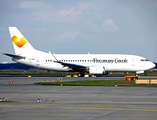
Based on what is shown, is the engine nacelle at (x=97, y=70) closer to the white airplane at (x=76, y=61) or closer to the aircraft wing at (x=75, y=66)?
the white airplane at (x=76, y=61)

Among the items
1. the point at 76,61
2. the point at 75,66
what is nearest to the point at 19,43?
the point at 76,61

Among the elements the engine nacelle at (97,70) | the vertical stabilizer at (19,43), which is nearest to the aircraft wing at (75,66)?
the engine nacelle at (97,70)

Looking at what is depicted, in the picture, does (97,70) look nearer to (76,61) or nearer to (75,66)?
(75,66)

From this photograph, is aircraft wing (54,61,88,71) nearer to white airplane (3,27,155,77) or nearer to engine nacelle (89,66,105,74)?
white airplane (3,27,155,77)

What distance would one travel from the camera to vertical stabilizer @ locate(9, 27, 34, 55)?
62.3 m

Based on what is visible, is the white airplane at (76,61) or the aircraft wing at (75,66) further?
the white airplane at (76,61)

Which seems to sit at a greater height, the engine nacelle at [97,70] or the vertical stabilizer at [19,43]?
the vertical stabilizer at [19,43]

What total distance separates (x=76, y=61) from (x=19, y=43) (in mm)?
12759

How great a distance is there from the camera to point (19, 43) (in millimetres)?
62500

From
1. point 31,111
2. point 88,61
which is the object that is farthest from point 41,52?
point 31,111

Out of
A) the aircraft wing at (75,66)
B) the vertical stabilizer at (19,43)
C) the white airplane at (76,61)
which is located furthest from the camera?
the vertical stabilizer at (19,43)

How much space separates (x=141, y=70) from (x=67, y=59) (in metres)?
15.6

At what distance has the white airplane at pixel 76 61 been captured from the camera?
197ft

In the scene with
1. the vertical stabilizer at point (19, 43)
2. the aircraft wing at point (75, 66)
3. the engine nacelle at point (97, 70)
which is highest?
the vertical stabilizer at point (19, 43)
